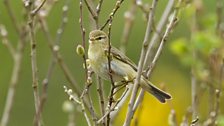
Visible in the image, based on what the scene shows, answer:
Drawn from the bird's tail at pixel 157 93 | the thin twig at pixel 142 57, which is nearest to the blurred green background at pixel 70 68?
the bird's tail at pixel 157 93

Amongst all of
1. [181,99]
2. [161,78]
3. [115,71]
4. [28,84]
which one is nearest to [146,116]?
[181,99]

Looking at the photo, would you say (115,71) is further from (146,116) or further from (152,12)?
(146,116)

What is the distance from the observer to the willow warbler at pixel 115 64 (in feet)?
16.3

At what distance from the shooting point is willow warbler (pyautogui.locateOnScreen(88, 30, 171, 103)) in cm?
497

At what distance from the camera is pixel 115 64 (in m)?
5.15

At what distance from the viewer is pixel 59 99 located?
11164 millimetres

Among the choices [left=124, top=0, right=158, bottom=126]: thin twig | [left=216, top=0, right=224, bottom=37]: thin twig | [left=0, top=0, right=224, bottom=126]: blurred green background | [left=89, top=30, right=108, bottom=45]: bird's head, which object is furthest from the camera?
[left=0, top=0, right=224, bottom=126]: blurred green background

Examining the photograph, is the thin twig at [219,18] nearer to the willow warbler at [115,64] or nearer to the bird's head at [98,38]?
the willow warbler at [115,64]

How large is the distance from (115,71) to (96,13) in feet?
3.08

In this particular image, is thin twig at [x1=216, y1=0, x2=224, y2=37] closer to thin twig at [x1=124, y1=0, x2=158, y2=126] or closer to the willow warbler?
the willow warbler

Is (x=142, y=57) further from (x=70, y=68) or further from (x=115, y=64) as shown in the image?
(x=70, y=68)

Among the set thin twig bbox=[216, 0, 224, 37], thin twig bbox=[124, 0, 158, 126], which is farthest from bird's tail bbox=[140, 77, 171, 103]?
thin twig bbox=[124, 0, 158, 126]

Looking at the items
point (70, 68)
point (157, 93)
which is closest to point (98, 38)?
point (157, 93)

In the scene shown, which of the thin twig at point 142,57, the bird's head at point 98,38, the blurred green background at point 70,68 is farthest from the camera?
the blurred green background at point 70,68
